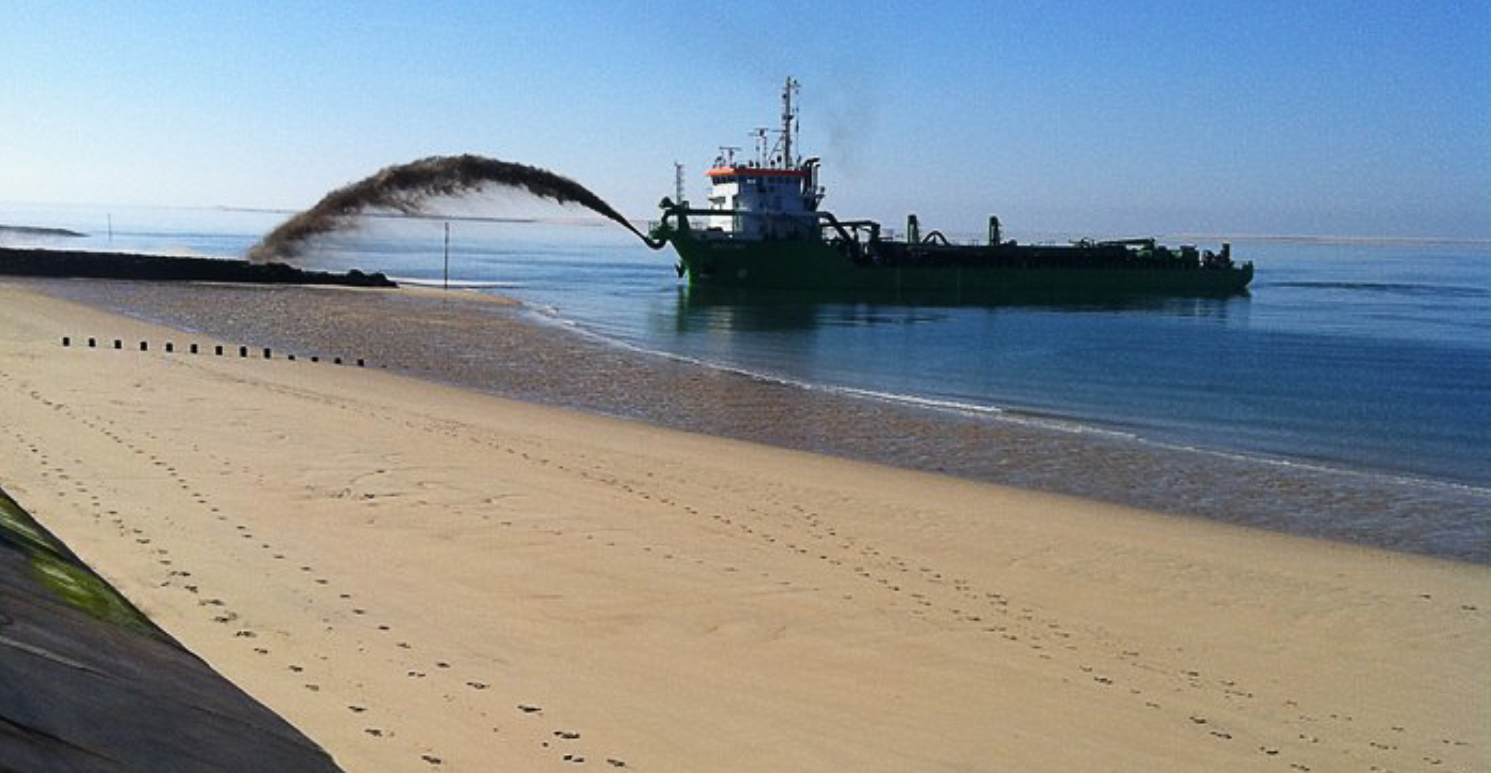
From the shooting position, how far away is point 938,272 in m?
72.0

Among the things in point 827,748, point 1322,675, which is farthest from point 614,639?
point 1322,675

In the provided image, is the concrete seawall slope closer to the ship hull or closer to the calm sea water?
the calm sea water

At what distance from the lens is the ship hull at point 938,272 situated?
68062 mm

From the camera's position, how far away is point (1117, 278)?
3039 inches

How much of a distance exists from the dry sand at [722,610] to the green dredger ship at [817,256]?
53128 mm

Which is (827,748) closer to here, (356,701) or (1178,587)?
(356,701)

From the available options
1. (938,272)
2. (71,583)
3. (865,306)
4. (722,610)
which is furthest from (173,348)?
(938,272)

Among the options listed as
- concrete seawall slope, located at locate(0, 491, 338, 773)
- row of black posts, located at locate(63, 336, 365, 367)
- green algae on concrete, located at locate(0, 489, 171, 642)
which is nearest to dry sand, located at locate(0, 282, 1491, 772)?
green algae on concrete, located at locate(0, 489, 171, 642)

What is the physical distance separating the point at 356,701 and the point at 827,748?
81.2 inches

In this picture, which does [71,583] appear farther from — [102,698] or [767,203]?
[767,203]

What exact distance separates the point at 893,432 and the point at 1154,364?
18889mm

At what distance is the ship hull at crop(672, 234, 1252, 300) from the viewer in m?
68.1

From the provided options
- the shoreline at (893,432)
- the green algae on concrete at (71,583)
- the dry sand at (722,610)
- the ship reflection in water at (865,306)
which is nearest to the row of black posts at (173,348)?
the shoreline at (893,432)

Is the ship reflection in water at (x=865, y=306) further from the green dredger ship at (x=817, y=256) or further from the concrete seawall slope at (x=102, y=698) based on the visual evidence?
the concrete seawall slope at (x=102, y=698)
